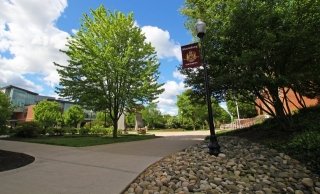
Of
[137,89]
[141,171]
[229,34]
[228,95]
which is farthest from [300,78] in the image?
[137,89]

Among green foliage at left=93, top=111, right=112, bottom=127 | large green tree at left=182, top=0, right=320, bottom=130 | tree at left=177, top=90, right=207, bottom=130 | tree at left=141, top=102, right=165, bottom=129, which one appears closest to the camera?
large green tree at left=182, top=0, right=320, bottom=130

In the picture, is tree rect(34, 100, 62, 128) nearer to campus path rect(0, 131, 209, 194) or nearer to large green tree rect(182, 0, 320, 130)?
campus path rect(0, 131, 209, 194)

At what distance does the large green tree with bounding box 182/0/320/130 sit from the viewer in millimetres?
10711

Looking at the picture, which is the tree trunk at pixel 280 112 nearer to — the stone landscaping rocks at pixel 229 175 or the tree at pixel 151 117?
the stone landscaping rocks at pixel 229 175

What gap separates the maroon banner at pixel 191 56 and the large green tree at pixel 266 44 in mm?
1532

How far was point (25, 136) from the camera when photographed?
73.7 ft

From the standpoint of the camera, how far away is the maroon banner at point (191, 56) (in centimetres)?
1020

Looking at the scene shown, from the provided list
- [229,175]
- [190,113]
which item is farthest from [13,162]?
[190,113]

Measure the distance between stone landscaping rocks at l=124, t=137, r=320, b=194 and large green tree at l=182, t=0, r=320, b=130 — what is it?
3.29m

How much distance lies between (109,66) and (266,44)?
1427 cm

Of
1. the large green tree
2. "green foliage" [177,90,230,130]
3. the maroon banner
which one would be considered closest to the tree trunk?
the large green tree

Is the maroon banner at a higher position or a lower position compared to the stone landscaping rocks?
higher

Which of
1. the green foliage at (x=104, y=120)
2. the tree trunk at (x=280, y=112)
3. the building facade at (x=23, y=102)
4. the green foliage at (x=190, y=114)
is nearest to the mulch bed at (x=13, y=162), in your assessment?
the tree trunk at (x=280, y=112)

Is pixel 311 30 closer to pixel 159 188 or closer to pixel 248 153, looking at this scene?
pixel 248 153
